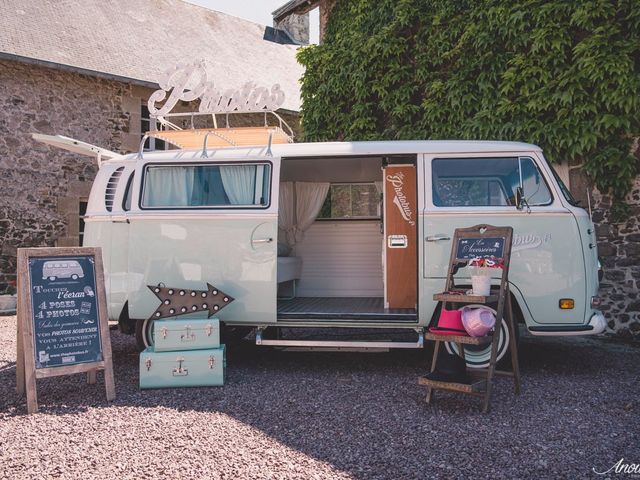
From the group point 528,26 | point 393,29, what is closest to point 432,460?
point 528,26

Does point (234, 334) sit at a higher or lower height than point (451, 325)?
lower

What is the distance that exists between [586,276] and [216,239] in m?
3.75

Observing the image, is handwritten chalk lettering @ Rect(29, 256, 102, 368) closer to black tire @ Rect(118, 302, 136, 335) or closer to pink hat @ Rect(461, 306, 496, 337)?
black tire @ Rect(118, 302, 136, 335)

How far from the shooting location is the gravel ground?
344 cm

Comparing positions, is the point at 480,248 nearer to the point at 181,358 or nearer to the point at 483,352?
the point at 483,352

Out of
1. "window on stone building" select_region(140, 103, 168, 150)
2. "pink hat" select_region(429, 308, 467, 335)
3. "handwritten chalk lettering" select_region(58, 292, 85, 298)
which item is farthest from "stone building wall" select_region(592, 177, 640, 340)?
"window on stone building" select_region(140, 103, 168, 150)

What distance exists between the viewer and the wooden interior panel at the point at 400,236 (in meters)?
6.36

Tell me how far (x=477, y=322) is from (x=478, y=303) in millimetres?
198

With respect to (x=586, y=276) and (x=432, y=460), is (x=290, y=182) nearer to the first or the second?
(x=586, y=276)

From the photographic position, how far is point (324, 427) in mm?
4145

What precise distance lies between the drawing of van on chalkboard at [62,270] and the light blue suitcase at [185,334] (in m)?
0.87

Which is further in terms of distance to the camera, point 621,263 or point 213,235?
point 621,263

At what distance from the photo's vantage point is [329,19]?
38.4 ft

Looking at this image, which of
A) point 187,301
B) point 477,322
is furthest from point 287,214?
point 477,322
